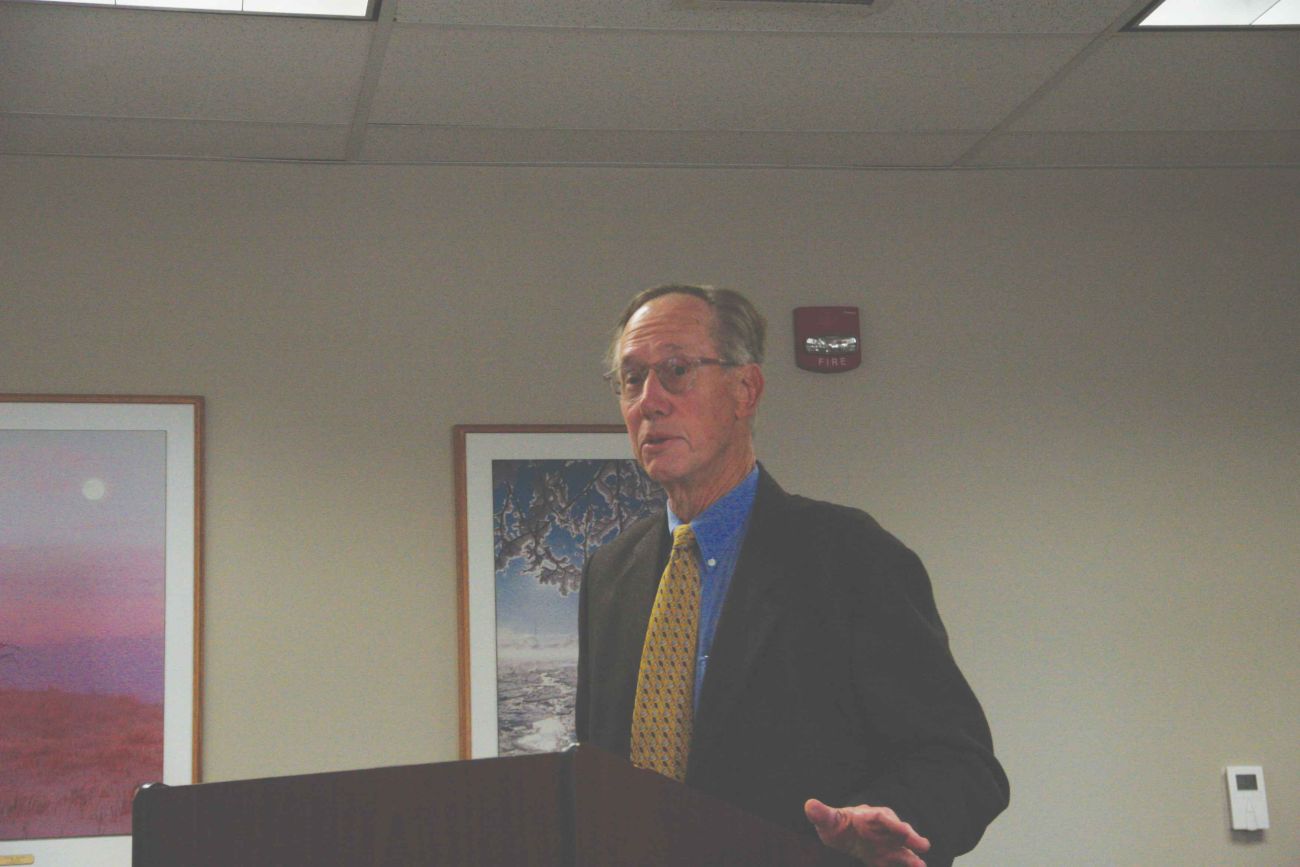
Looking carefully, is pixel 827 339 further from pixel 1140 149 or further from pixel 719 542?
pixel 719 542

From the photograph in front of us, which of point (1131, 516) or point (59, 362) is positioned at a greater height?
point (59, 362)

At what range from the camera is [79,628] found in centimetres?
301

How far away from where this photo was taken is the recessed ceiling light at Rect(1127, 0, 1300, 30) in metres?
2.72

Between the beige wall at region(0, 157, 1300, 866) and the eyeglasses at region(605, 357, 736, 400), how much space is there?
1.61 m

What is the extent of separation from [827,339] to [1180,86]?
3.25 ft

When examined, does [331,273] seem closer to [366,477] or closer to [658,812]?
[366,477]

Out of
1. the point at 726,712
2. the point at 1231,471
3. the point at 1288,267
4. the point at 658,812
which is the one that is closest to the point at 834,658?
the point at 726,712

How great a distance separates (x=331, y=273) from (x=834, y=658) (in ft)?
6.94

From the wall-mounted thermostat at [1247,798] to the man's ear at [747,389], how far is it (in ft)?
7.60

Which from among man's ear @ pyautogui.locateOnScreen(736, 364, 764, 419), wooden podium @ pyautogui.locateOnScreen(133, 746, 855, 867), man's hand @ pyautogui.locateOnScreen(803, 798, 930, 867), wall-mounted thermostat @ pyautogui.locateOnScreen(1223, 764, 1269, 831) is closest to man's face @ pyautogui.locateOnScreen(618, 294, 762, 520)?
man's ear @ pyautogui.locateOnScreen(736, 364, 764, 419)

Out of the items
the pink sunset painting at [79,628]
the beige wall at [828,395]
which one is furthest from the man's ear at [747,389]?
the pink sunset painting at [79,628]

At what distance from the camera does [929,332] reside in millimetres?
3506

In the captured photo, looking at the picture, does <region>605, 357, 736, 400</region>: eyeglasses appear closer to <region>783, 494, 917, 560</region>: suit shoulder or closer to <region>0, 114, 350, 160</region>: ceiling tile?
<region>783, 494, 917, 560</region>: suit shoulder

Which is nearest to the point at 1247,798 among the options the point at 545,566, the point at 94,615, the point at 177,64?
the point at 545,566
